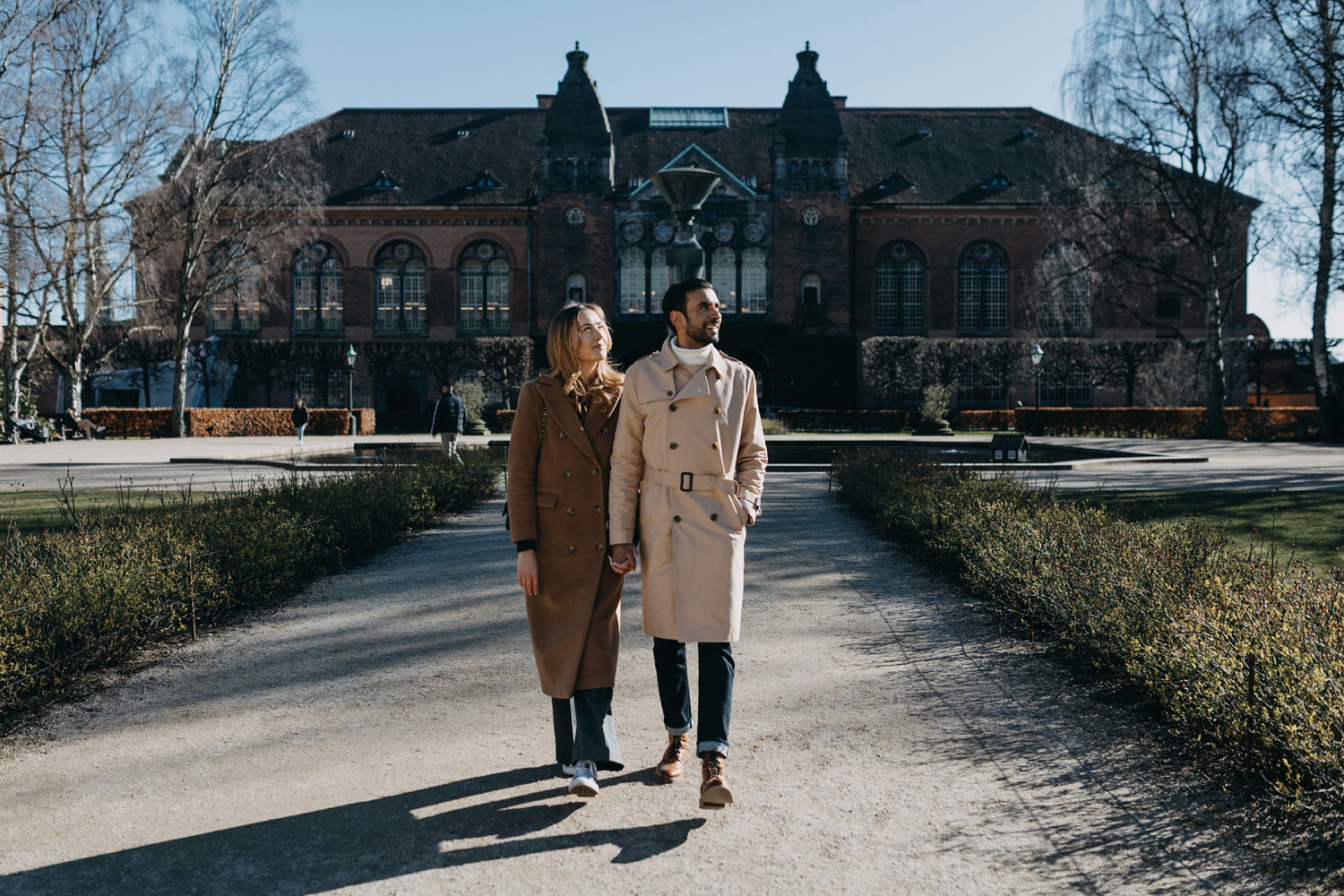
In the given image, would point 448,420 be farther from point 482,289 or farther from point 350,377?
point 482,289

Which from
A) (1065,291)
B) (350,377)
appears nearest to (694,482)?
(1065,291)

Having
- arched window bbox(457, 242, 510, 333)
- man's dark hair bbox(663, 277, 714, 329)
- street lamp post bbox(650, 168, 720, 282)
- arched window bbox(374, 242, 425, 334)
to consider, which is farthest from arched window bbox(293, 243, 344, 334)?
man's dark hair bbox(663, 277, 714, 329)

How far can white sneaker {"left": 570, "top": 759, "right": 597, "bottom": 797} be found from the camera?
389cm

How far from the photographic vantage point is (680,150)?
1882 inches

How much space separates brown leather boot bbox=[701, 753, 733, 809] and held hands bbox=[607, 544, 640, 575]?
78 cm

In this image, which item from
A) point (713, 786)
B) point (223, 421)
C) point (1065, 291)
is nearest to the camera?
point (713, 786)

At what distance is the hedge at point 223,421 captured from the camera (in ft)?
122

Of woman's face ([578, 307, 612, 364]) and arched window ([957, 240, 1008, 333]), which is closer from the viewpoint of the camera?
woman's face ([578, 307, 612, 364])

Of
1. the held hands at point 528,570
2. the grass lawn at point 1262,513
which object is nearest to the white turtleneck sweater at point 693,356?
the held hands at point 528,570

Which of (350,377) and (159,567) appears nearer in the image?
(159,567)

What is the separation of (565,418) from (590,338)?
33cm

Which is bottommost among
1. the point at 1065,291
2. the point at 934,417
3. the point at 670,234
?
the point at 934,417

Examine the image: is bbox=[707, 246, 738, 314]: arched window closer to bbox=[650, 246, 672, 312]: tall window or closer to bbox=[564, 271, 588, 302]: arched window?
bbox=[650, 246, 672, 312]: tall window

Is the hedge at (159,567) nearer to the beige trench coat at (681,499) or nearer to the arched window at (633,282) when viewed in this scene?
the beige trench coat at (681,499)
